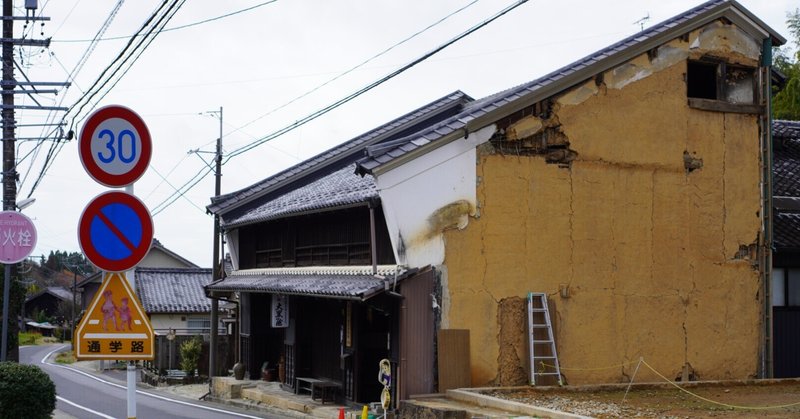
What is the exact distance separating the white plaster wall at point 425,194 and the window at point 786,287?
29.4ft

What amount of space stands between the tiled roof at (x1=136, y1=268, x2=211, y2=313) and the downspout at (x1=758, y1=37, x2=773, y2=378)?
32.8 meters

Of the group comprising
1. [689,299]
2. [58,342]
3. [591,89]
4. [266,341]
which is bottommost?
[58,342]

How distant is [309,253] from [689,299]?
9.80 metres

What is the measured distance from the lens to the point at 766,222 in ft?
70.4

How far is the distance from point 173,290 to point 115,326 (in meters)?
44.7

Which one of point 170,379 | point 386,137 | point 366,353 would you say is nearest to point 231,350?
point 170,379

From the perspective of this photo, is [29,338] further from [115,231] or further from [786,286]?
[115,231]

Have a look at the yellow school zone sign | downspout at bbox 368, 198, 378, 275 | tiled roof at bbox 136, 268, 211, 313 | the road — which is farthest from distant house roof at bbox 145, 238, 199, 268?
the yellow school zone sign

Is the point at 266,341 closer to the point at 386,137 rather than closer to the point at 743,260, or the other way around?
the point at 386,137

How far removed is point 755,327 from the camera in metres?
21.1

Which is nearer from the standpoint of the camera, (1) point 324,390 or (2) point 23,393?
(2) point 23,393

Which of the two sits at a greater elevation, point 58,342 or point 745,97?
point 745,97

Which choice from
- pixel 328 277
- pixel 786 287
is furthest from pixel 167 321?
pixel 786 287

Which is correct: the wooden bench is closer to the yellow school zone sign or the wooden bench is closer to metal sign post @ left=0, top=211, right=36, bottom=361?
metal sign post @ left=0, top=211, right=36, bottom=361
